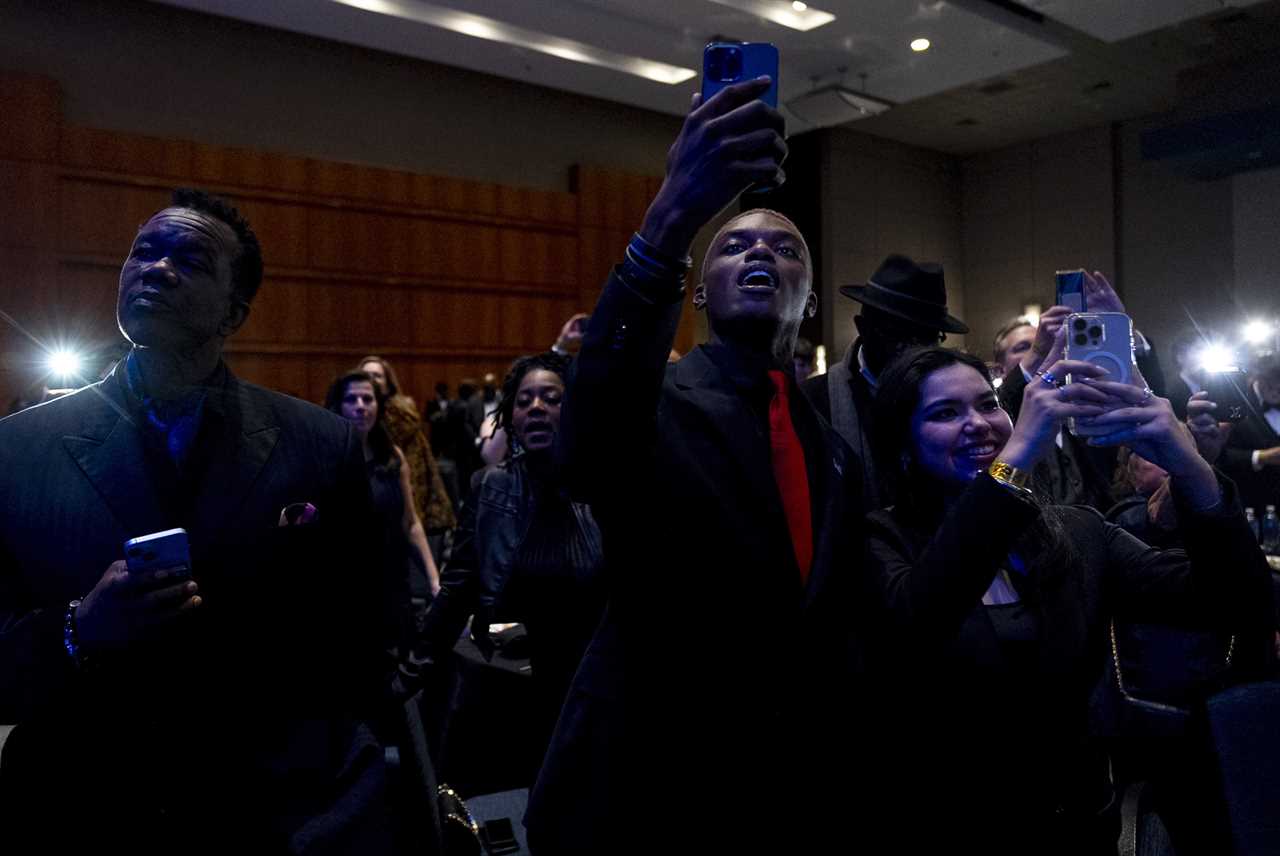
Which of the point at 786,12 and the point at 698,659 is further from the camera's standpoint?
the point at 786,12

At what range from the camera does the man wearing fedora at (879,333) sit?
2.38 metres

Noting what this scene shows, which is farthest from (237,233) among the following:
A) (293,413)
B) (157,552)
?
(157,552)

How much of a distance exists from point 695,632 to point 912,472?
1.96 ft

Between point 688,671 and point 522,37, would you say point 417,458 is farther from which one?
point 522,37

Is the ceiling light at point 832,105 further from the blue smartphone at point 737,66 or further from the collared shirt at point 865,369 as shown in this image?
the blue smartphone at point 737,66

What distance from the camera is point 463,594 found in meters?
2.54

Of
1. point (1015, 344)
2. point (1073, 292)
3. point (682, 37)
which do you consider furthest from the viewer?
point (682, 37)

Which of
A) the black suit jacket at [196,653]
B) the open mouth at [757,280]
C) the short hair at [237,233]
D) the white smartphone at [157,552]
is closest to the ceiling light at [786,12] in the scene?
the short hair at [237,233]

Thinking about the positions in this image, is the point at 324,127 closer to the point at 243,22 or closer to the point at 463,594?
the point at 243,22

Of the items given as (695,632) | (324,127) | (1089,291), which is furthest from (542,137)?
(695,632)

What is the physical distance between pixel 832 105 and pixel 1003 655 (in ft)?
27.7

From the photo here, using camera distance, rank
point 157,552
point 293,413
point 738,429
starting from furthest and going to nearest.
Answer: point 293,413, point 738,429, point 157,552

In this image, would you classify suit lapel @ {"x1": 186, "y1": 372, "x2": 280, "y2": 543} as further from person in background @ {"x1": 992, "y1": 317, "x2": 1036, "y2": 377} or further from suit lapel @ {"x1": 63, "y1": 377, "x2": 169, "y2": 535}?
person in background @ {"x1": 992, "y1": 317, "x2": 1036, "y2": 377}

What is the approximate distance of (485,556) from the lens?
8.33ft
